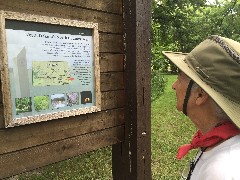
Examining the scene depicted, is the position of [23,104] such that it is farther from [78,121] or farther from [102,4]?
[102,4]

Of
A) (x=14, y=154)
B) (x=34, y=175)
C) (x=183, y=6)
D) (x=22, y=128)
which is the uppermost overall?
(x=183, y=6)

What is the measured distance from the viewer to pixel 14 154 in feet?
7.28

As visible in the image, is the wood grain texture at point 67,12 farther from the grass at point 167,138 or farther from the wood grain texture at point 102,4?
the grass at point 167,138

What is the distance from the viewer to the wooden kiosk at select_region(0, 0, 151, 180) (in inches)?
85.6

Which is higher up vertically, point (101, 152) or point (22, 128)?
point (22, 128)

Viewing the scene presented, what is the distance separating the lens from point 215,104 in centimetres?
168

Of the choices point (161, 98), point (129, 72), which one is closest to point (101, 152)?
point (129, 72)

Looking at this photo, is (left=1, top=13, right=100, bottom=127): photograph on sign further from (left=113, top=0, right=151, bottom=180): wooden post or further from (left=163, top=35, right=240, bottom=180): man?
(left=163, top=35, right=240, bottom=180): man

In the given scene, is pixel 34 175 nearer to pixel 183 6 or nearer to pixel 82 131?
pixel 82 131

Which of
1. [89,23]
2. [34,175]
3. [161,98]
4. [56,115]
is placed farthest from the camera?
[161,98]

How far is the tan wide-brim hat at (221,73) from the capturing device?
1.55m

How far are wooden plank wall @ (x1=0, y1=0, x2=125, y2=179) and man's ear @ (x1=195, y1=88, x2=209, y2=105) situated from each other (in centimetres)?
114

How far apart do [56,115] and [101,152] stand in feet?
14.8

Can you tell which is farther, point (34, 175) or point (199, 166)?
point (34, 175)
